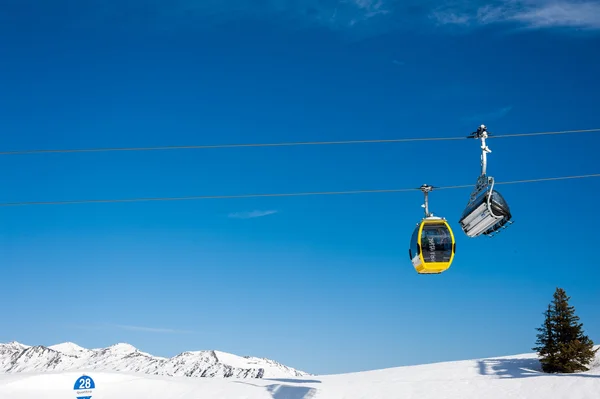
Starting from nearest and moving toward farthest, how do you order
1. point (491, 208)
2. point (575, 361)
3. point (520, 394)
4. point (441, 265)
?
1. point (491, 208)
2. point (441, 265)
3. point (520, 394)
4. point (575, 361)

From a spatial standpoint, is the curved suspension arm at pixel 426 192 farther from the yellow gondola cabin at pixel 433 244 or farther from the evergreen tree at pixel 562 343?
the evergreen tree at pixel 562 343

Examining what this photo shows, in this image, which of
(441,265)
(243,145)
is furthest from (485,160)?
(243,145)

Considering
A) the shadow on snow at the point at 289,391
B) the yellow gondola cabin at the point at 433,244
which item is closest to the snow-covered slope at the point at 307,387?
the shadow on snow at the point at 289,391

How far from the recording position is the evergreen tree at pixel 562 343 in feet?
110

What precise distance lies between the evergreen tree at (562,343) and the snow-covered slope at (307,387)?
533cm

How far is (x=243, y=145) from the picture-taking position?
1658cm

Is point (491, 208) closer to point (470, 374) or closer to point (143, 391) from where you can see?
point (143, 391)

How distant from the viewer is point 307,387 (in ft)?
93.6

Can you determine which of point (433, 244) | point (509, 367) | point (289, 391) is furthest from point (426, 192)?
point (509, 367)

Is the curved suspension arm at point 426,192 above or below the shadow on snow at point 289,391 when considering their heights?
above

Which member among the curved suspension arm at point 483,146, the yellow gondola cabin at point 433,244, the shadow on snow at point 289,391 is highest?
the curved suspension arm at point 483,146

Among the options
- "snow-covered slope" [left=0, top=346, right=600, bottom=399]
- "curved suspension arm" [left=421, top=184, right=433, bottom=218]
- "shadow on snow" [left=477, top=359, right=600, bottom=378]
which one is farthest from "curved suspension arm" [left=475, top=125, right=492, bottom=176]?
"shadow on snow" [left=477, top=359, right=600, bottom=378]

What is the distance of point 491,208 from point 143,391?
19.0 metres

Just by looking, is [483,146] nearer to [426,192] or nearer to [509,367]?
[426,192]
